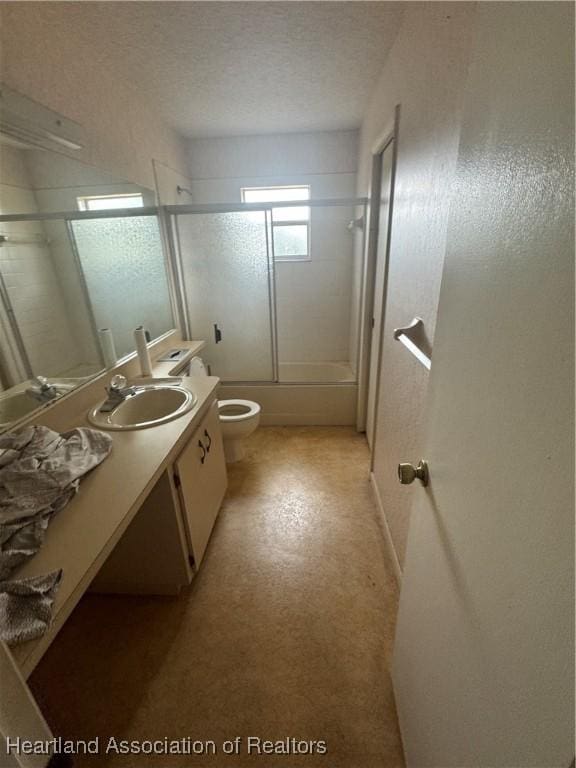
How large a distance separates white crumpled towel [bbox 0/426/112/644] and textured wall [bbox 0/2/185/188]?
1.41 metres

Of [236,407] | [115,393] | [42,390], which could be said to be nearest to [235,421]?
[236,407]

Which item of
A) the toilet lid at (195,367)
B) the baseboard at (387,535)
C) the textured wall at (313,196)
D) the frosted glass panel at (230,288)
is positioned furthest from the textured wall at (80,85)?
the baseboard at (387,535)

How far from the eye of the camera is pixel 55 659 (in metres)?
1.26

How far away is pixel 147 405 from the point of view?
1.74 meters

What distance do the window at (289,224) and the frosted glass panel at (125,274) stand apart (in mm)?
1251

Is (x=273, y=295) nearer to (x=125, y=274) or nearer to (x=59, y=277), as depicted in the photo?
(x=125, y=274)

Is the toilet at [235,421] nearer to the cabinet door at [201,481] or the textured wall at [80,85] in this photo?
the cabinet door at [201,481]

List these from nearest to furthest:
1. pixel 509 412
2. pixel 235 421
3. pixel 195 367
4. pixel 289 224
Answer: pixel 509 412 < pixel 235 421 < pixel 195 367 < pixel 289 224

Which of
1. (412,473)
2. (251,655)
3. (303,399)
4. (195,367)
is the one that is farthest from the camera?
(303,399)

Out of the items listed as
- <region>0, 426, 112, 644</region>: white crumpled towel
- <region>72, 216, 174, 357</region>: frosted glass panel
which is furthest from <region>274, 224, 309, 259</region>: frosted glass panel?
<region>0, 426, 112, 644</region>: white crumpled towel

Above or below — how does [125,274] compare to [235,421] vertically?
above

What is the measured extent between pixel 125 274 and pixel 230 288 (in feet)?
3.08

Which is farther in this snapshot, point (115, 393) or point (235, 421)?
point (235, 421)

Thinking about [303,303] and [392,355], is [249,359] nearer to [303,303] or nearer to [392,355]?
[303,303]
